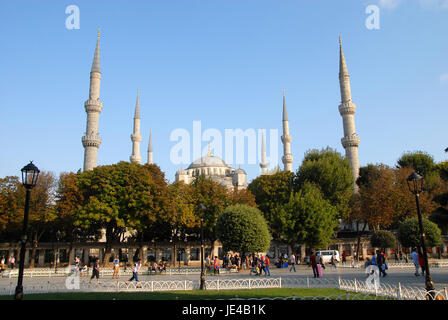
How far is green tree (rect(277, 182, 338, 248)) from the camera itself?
31156 mm

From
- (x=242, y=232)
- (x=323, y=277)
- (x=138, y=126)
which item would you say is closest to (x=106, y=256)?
(x=242, y=232)

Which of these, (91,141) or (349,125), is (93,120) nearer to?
(91,141)

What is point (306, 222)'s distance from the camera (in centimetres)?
3116

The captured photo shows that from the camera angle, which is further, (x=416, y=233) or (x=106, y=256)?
(x=106, y=256)

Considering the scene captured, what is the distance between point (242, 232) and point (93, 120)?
2714 centimetres

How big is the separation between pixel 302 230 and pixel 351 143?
65.5 ft

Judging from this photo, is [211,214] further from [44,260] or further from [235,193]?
[44,260]

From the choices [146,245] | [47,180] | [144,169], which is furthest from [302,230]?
[47,180]

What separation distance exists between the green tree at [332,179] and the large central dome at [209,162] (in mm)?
51080

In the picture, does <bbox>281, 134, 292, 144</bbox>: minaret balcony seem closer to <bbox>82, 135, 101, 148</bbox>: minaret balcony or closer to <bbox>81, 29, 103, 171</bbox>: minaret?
<bbox>81, 29, 103, 171</bbox>: minaret

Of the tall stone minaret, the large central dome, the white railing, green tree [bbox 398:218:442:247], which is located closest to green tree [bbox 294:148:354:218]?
green tree [bbox 398:218:442:247]

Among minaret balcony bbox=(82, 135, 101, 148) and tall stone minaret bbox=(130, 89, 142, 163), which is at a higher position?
tall stone minaret bbox=(130, 89, 142, 163)

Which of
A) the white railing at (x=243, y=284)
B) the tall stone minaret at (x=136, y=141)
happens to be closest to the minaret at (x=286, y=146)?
the tall stone minaret at (x=136, y=141)

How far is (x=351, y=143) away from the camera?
153 feet
